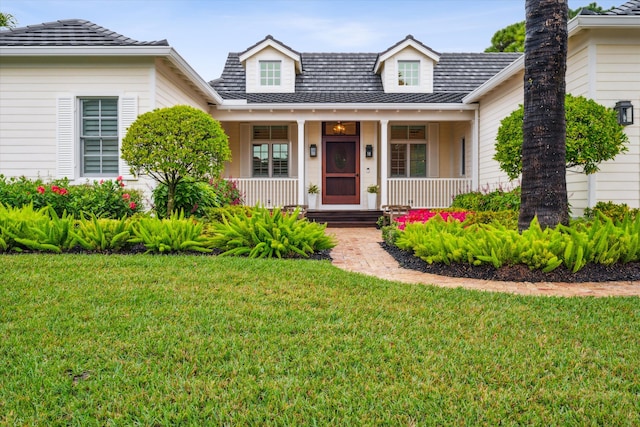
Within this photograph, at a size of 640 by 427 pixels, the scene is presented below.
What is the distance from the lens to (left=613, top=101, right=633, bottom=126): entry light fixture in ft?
24.0

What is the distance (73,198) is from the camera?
25.7ft

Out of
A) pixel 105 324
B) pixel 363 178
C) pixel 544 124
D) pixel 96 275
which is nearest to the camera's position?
pixel 105 324

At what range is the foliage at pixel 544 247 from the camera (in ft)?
16.0

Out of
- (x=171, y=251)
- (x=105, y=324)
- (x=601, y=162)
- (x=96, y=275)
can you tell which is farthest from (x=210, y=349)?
(x=601, y=162)

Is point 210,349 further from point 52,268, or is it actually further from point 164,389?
point 52,268

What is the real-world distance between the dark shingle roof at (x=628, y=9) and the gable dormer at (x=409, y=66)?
6411 mm

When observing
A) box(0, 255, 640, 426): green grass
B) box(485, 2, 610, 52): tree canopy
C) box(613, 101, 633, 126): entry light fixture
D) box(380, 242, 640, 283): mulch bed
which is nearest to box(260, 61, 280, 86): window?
box(613, 101, 633, 126): entry light fixture

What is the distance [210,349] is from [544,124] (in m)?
4.63

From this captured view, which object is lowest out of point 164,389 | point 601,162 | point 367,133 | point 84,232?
point 164,389

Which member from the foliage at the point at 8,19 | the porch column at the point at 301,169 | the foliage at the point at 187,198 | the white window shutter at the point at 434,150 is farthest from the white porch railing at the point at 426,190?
the foliage at the point at 8,19

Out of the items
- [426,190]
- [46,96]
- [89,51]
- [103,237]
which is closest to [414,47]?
[426,190]

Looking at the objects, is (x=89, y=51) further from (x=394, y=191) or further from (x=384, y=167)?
(x=394, y=191)

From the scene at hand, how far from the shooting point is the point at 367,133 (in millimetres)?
13469

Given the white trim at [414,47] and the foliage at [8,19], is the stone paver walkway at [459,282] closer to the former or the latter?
the white trim at [414,47]
